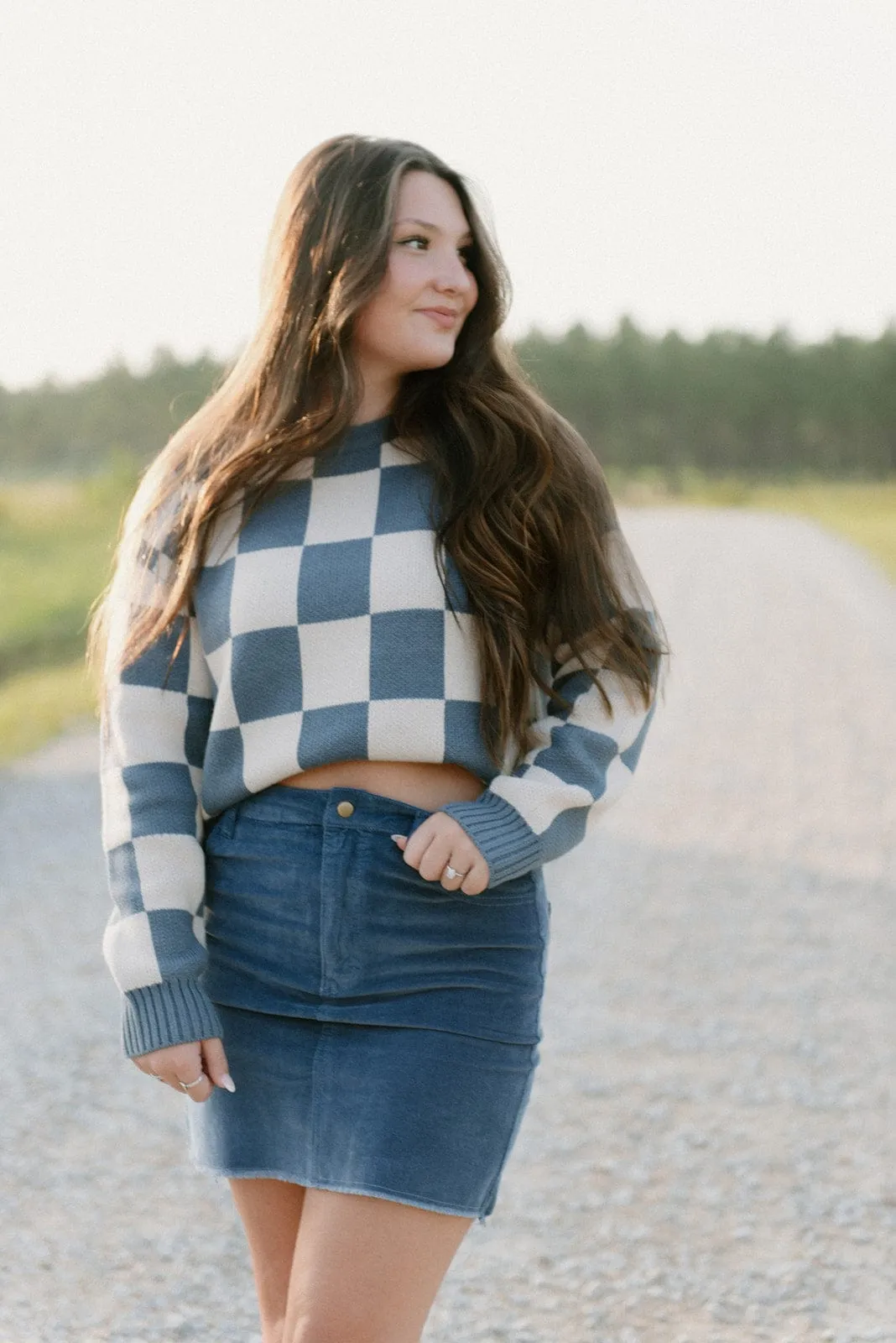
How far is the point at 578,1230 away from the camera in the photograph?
138 inches

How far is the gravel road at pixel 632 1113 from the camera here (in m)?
3.19

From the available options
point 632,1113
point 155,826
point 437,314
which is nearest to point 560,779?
point 155,826

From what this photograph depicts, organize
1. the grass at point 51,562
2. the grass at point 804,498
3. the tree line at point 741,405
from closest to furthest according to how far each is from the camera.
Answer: the grass at point 51,562 → the grass at point 804,498 → the tree line at point 741,405

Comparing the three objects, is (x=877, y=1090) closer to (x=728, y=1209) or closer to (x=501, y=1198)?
(x=728, y=1209)

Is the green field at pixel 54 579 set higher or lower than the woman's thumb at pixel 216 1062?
lower

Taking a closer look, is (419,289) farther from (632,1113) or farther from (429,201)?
(632,1113)

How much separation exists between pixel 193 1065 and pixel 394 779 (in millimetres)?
461

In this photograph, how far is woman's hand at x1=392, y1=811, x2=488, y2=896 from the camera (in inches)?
76.7

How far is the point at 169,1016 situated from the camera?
1.99 metres

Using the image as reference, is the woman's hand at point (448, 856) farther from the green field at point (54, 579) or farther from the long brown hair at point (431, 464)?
the green field at point (54, 579)

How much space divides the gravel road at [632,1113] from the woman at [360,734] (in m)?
1.31

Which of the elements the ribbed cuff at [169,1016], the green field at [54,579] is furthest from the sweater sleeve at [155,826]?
the green field at [54,579]

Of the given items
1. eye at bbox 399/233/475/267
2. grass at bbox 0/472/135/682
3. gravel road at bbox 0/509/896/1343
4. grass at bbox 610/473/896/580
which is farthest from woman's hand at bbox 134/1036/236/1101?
grass at bbox 610/473/896/580

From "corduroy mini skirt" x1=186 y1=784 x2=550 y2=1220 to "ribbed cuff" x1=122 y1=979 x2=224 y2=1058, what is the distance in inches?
2.8
